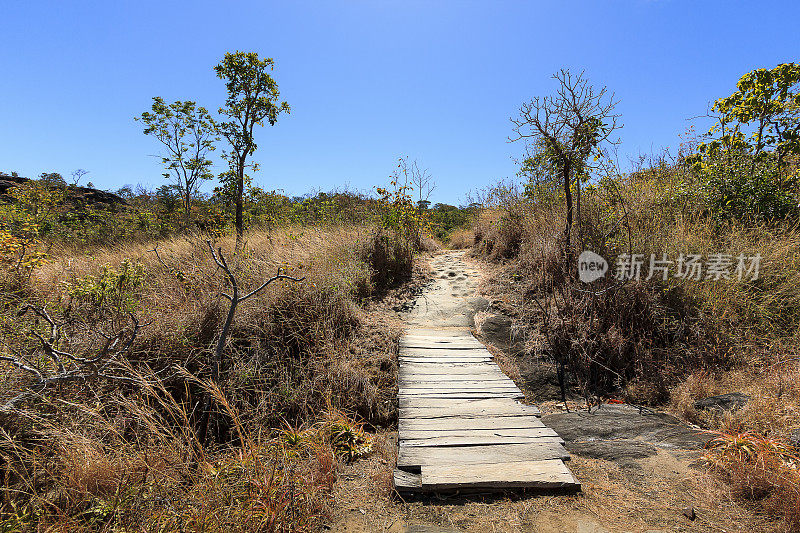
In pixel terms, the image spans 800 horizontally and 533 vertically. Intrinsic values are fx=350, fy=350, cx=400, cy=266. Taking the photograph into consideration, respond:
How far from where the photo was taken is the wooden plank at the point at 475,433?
2.97m

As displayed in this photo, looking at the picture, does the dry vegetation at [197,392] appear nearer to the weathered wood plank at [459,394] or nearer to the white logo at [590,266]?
the weathered wood plank at [459,394]

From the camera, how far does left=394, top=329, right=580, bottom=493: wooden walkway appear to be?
247cm

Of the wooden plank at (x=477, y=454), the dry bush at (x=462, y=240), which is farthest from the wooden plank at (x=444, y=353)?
the dry bush at (x=462, y=240)

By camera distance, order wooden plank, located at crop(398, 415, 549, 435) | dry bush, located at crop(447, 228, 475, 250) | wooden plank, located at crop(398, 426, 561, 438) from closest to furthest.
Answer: wooden plank, located at crop(398, 426, 561, 438) → wooden plank, located at crop(398, 415, 549, 435) → dry bush, located at crop(447, 228, 475, 250)

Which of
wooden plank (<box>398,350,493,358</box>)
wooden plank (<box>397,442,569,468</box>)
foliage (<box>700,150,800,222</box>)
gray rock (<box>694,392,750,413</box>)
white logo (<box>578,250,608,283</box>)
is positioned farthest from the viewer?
foliage (<box>700,150,800,222</box>)

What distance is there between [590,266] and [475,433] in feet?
11.6

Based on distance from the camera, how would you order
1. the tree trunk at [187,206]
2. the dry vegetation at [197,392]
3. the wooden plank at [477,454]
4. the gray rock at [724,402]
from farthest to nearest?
the tree trunk at [187,206]
the gray rock at [724,402]
the wooden plank at [477,454]
the dry vegetation at [197,392]

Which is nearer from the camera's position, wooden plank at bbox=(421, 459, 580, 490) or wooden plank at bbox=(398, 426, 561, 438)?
wooden plank at bbox=(421, 459, 580, 490)

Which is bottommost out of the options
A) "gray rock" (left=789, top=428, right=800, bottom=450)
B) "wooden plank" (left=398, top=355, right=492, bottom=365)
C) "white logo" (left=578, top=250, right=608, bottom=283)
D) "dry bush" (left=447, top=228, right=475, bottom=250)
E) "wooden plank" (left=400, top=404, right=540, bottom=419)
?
"wooden plank" (left=400, top=404, right=540, bottom=419)

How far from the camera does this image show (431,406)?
135 inches

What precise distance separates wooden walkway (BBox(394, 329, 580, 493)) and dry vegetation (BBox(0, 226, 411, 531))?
52cm

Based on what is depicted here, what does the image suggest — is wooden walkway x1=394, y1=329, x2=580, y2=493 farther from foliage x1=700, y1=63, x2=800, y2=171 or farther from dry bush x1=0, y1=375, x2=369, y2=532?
foliage x1=700, y1=63, x2=800, y2=171

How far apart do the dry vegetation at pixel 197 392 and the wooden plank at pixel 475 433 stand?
510 mm

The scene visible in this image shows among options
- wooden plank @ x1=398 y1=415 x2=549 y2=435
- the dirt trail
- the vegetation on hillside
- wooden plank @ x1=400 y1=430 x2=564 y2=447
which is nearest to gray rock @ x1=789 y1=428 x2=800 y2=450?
the vegetation on hillside
